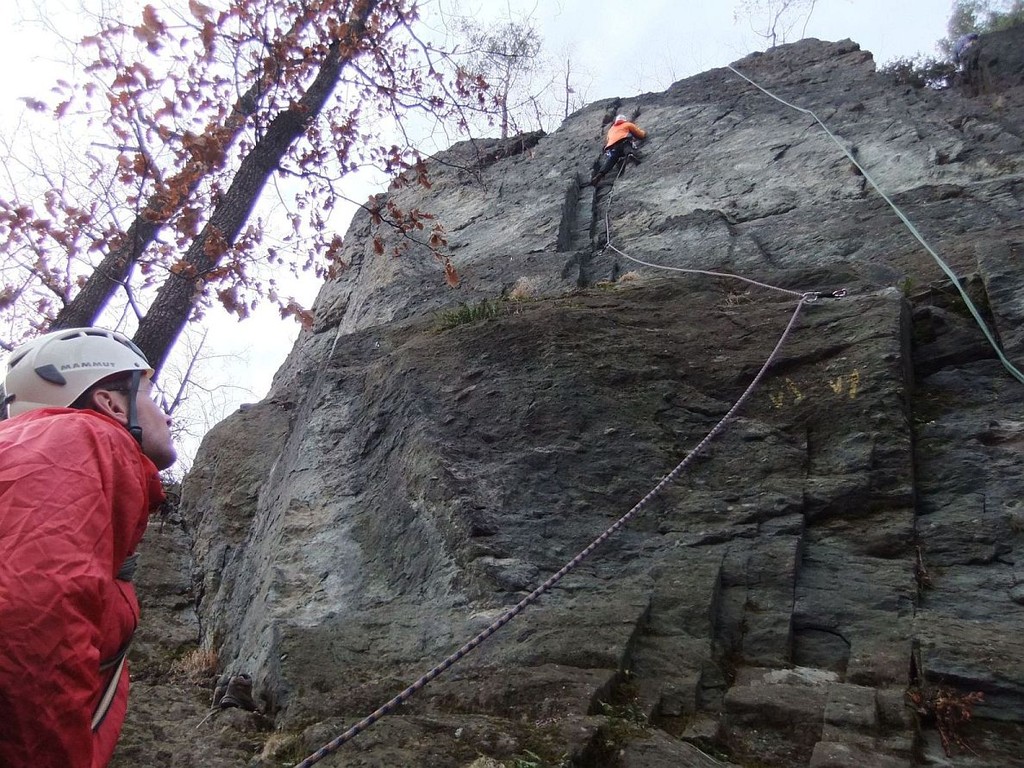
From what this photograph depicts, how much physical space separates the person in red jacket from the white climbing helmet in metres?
0.33

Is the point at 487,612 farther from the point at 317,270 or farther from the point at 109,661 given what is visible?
the point at 317,270

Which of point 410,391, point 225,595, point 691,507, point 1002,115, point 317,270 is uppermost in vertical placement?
point 1002,115

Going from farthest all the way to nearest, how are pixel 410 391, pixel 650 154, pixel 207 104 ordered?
1. pixel 650 154
2. pixel 207 104
3. pixel 410 391

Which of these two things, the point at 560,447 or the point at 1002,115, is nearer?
the point at 560,447

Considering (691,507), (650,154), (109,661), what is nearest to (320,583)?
(691,507)

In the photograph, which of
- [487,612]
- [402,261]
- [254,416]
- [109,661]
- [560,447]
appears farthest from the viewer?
[402,261]

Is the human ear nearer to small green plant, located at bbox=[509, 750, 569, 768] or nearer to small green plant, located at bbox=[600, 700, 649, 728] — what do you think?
small green plant, located at bbox=[509, 750, 569, 768]

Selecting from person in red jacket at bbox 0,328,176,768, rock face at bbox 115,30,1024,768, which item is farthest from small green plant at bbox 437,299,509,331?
person in red jacket at bbox 0,328,176,768

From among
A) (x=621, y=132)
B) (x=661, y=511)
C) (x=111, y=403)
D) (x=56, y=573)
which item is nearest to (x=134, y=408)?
(x=111, y=403)

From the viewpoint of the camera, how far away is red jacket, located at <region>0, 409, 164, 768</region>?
4.68ft

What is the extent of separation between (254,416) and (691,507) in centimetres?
510

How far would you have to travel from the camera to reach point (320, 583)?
5.01 m

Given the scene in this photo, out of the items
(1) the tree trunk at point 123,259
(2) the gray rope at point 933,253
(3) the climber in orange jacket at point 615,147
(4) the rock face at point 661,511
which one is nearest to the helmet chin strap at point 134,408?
(4) the rock face at point 661,511

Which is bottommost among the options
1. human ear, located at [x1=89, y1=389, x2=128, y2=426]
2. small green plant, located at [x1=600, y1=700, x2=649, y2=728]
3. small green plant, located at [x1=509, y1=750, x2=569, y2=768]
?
small green plant, located at [x1=509, y1=750, x2=569, y2=768]
